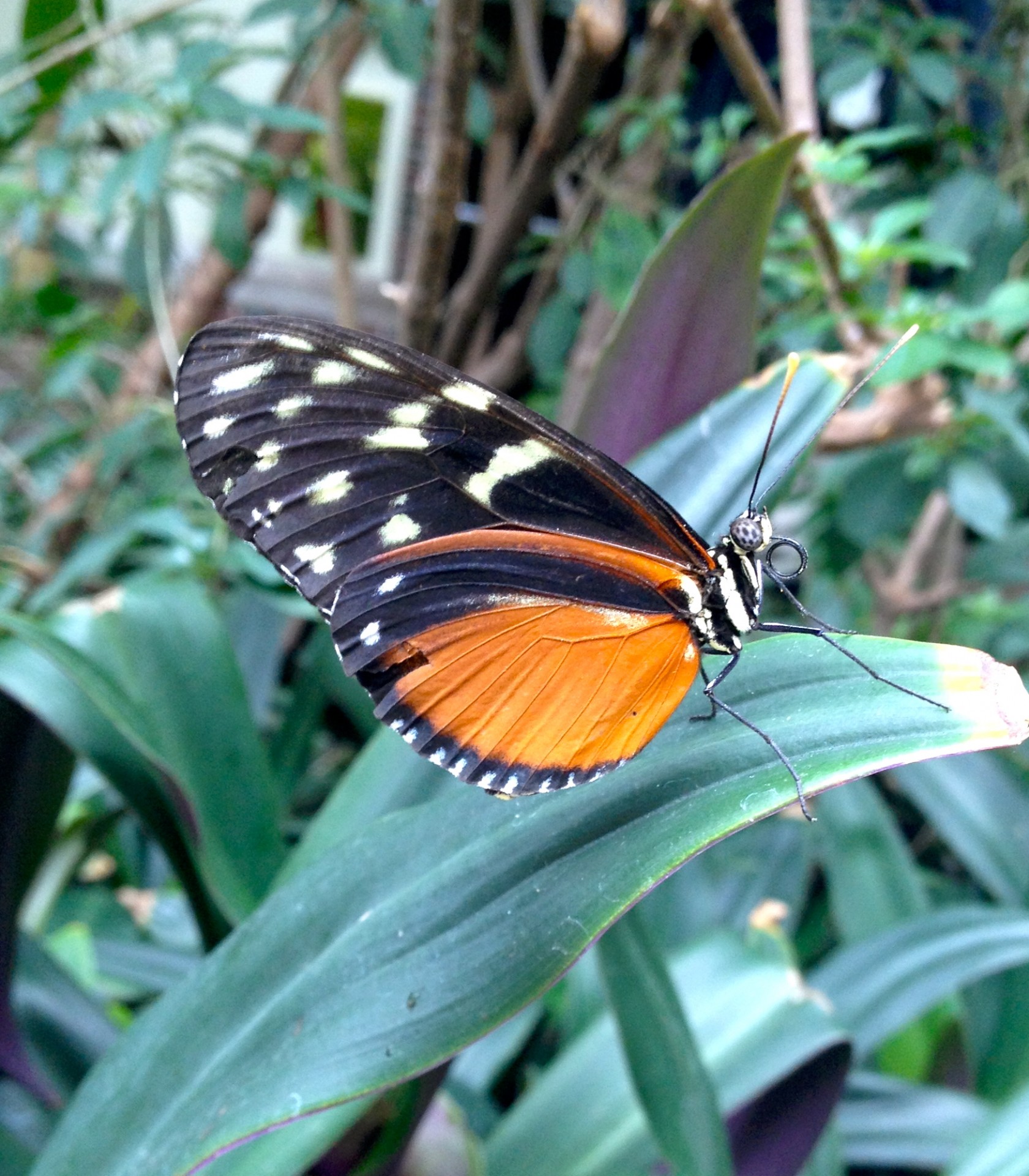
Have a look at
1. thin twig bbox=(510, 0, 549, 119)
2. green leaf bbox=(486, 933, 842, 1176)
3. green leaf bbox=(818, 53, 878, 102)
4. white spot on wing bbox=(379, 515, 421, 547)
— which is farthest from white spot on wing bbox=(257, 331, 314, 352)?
thin twig bbox=(510, 0, 549, 119)

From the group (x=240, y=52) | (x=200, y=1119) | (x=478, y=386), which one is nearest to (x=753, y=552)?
(x=478, y=386)

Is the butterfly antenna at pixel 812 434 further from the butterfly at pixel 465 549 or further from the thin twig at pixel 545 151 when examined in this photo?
the thin twig at pixel 545 151

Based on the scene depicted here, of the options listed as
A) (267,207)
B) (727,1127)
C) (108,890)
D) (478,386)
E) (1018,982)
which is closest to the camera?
(478,386)

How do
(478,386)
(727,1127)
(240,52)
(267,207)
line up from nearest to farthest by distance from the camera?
(478,386)
(727,1127)
(240,52)
(267,207)

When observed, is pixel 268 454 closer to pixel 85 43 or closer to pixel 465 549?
pixel 465 549

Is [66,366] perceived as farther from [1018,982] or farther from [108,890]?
[1018,982]

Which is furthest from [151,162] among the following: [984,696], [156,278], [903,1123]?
[903,1123]

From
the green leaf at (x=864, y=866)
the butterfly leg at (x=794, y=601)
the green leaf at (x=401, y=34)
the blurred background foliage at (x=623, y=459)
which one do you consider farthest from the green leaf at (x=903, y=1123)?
the green leaf at (x=401, y=34)
